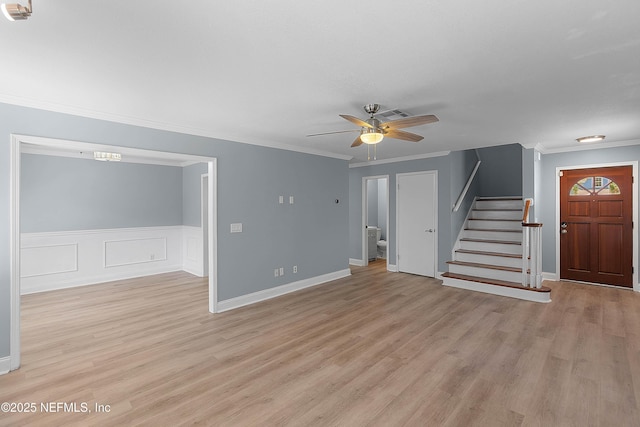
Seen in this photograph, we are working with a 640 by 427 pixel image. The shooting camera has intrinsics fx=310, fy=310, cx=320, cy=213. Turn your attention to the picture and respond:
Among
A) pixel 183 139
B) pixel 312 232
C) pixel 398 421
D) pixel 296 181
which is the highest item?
pixel 183 139

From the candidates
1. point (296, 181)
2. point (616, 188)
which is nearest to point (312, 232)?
point (296, 181)

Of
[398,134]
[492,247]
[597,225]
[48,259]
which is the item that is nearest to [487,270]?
[492,247]

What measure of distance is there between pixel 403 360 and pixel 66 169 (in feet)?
20.1

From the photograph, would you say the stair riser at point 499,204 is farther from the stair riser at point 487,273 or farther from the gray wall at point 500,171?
the stair riser at point 487,273

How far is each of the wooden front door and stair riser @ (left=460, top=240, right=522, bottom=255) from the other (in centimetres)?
103

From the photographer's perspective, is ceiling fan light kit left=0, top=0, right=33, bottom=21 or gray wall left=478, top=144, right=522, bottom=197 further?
gray wall left=478, top=144, right=522, bottom=197

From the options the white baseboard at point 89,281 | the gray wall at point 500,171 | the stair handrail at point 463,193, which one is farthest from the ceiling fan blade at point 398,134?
the white baseboard at point 89,281

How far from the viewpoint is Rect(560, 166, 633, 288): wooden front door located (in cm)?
513

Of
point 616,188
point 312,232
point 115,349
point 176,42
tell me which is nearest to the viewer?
point 176,42

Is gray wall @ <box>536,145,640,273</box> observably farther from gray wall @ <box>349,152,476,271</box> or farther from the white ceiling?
the white ceiling

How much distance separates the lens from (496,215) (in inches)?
258

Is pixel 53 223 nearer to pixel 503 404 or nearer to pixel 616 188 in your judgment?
pixel 503 404

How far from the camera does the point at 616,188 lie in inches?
205

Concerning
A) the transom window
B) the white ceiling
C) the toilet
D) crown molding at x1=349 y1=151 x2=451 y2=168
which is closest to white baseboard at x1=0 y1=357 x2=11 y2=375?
the white ceiling
